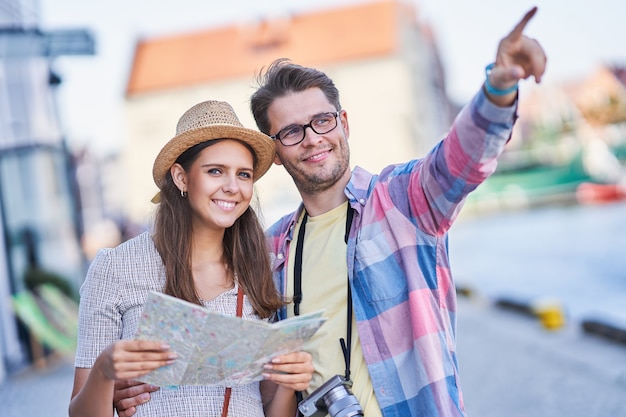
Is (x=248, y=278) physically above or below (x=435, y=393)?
above

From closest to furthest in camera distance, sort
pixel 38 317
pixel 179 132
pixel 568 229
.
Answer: pixel 179 132 < pixel 38 317 < pixel 568 229

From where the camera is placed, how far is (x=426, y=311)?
8.41ft

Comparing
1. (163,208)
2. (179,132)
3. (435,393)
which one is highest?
(179,132)

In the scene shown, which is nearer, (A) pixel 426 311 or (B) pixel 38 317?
(A) pixel 426 311

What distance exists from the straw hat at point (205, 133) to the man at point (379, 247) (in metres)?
0.28

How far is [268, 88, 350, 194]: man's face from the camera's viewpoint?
299 cm

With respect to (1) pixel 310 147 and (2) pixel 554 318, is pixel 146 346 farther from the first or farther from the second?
(2) pixel 554 318

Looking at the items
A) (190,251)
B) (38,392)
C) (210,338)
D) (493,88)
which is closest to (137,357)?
(210,338)

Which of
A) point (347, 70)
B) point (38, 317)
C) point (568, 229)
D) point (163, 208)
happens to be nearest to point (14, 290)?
point (38, 317)

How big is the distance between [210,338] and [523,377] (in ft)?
19.7

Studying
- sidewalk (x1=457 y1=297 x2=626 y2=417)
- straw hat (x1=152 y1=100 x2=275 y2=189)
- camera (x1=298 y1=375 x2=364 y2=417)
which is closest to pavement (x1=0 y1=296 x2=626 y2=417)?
sidewalk (x1=457 y1=297 x2=626 y2=417)

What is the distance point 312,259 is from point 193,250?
0.47 meters

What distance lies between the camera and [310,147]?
9.79ft

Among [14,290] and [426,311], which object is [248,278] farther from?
[14,290]
